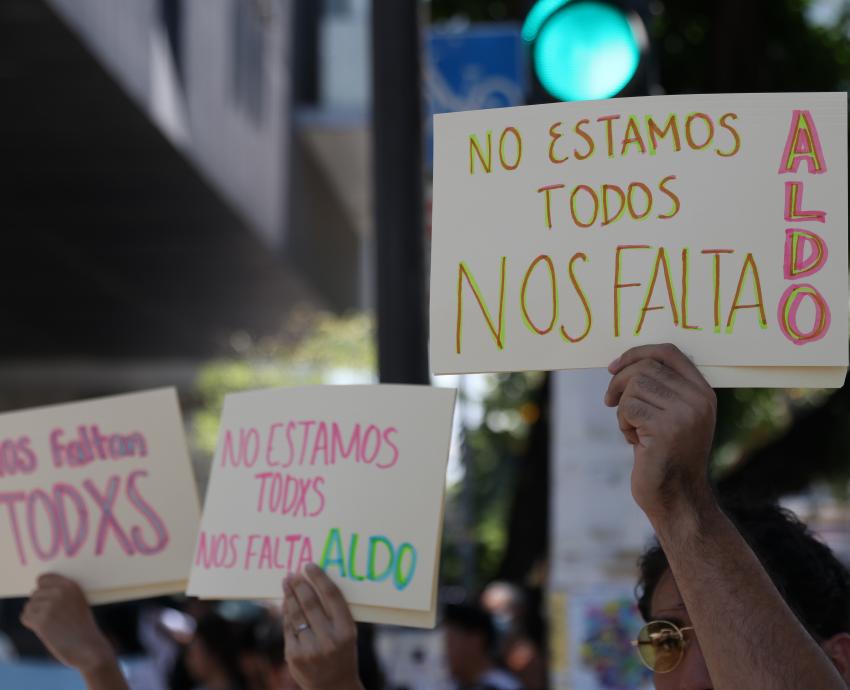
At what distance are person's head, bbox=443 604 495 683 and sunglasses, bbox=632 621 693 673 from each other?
4.26 meters

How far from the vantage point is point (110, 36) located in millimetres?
9977

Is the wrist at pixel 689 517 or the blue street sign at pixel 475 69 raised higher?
the blue street sign at pixel 475 69

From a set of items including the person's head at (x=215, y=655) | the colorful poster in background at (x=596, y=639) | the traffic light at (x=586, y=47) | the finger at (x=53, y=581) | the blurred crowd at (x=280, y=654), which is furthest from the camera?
the person's head at (x=215, y=655)

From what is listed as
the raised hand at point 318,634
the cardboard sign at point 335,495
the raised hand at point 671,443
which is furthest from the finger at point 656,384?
the raised hand at point 318,634

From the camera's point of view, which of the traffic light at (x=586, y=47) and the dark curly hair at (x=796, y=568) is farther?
the traffic light at (x=586, y=47)

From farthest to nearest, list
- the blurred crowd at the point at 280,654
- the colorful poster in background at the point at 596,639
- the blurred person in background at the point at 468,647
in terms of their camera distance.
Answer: the blurred person in background at the point at 468,647, the blurred crowd at the point at 280,654, the colorful poster in background at the point at 596,639

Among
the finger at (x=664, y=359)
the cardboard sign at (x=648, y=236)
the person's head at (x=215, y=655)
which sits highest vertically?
the person's head at (x=215, y=655)

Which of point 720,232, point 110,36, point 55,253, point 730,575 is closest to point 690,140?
point 720,232

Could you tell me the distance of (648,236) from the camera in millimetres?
2281

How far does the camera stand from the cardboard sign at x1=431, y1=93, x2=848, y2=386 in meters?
2.20

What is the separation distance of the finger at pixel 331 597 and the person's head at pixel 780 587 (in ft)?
1.77

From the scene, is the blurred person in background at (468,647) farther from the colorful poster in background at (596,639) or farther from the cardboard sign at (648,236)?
the cardboard sign at (648,236)

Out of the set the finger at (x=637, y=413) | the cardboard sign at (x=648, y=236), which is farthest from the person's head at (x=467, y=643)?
the finger at (x=637, y=413)

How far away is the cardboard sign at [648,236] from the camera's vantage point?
7.23ft
